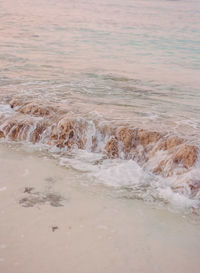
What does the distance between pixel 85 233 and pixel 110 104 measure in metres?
3.61

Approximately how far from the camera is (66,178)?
4.47 metres

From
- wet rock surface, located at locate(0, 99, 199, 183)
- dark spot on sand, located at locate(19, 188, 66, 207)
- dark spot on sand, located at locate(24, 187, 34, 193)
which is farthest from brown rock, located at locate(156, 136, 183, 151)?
dark spot on sand, located at locate(24, 187, 34, 193)

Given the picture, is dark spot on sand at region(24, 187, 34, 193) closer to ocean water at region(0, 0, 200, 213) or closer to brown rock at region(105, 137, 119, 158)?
ocean water at region(0, 0, 200, 213)

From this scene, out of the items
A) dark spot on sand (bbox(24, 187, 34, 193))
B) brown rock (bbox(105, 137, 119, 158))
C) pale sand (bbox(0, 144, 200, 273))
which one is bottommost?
pale sand (bbox(0, 144, 200, 273))

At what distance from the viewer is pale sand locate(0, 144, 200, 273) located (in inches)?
119

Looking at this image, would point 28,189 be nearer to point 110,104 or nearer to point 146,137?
point 146,137

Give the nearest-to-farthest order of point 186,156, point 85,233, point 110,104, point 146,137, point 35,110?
1. point 85,233
2. point 186,156
3. point 146,137
4. point 35,110
5. point 110,104

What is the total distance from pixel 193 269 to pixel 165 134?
2.45 m

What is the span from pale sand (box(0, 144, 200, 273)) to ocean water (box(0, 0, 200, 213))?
345mm

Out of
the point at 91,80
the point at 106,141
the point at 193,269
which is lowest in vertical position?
the point at 193,269

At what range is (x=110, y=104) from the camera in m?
6.63

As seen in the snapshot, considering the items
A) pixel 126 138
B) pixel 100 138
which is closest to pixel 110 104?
pixel 100 138

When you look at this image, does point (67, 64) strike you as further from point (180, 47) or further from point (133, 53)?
point (180, 47)

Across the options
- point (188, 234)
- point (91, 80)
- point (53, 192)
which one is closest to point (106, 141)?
point (53, 192)
